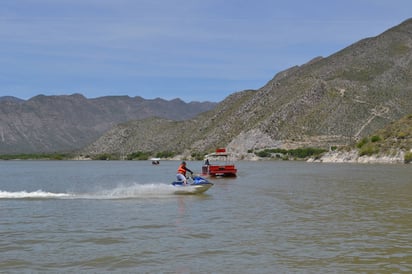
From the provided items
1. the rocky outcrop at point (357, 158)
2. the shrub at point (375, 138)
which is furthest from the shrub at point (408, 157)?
the shrub at point (375, 138)

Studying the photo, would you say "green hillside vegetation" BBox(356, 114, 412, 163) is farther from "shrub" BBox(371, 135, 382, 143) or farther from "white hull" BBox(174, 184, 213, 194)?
"white hull" BBox(174, 184, 213, 194)

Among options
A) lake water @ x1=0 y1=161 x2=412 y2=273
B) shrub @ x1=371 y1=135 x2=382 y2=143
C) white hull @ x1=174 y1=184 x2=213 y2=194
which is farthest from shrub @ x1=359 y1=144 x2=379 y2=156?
white hull @ x1=174 y1=184 x2=213 y2=194

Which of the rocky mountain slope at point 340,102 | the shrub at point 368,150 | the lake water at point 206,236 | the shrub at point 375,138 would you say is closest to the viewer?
the lake water at point 206,236

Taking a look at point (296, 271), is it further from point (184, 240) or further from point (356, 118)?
point (356, 118)

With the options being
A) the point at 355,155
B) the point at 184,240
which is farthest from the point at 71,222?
the point at 355,155

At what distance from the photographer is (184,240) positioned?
62.0ft

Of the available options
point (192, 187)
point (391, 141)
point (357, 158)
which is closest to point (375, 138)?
point (391, 141)

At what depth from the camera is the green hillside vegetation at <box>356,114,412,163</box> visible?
375 feet

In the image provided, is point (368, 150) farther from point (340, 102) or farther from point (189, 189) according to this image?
point (189, 189)

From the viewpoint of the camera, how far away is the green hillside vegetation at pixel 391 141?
114 meters

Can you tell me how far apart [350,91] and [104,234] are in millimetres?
158307

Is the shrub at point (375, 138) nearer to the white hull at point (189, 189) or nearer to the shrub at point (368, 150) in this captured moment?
the shrub at point (368, 150)

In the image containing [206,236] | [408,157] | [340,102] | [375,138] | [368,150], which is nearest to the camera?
[206,236]

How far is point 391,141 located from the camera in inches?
4685
